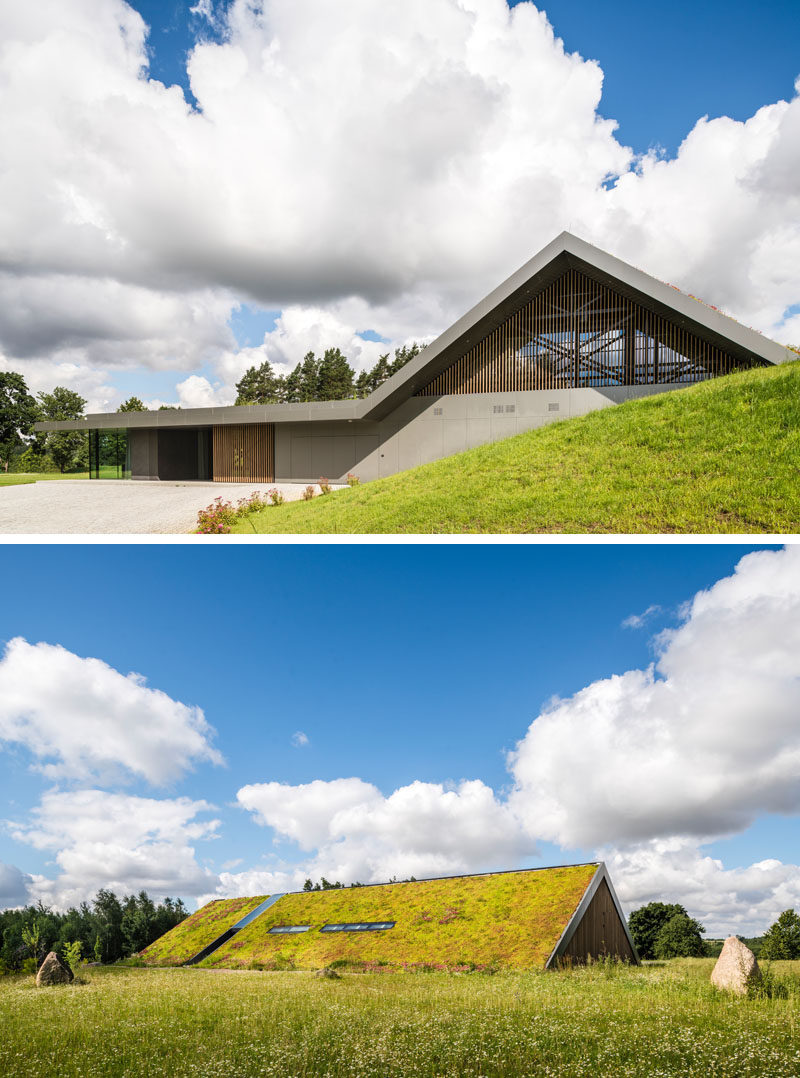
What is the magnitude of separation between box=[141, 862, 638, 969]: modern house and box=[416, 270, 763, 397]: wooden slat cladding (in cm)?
1324

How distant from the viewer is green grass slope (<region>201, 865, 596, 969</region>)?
14.3m

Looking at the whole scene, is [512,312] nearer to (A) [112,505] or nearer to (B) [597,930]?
(A) [112,505]

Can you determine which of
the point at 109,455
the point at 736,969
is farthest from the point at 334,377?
the point at 736,969

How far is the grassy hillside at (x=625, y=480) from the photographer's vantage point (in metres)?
10.7

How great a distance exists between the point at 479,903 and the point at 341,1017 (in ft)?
30.7

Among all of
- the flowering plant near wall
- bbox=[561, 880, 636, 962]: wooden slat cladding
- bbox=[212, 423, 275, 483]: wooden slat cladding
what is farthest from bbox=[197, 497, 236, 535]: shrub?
bbox=[561, 880, 636, 962]: wooden slat cladding

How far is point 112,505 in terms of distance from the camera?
1784 centimetres

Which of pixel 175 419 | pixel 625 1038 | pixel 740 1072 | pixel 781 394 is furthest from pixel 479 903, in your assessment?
pixel 175 419

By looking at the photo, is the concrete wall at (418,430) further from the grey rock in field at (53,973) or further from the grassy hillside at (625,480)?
the grey rock in field at (53,973)

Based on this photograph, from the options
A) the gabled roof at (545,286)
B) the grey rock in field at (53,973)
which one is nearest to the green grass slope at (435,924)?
the grey rock in field at (53,973)

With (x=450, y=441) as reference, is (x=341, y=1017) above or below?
below

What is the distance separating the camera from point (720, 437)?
1277 centimetres

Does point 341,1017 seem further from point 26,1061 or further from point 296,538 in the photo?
point 296,538

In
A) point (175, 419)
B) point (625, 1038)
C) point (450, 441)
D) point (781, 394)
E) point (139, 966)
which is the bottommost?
point (139, 966)
